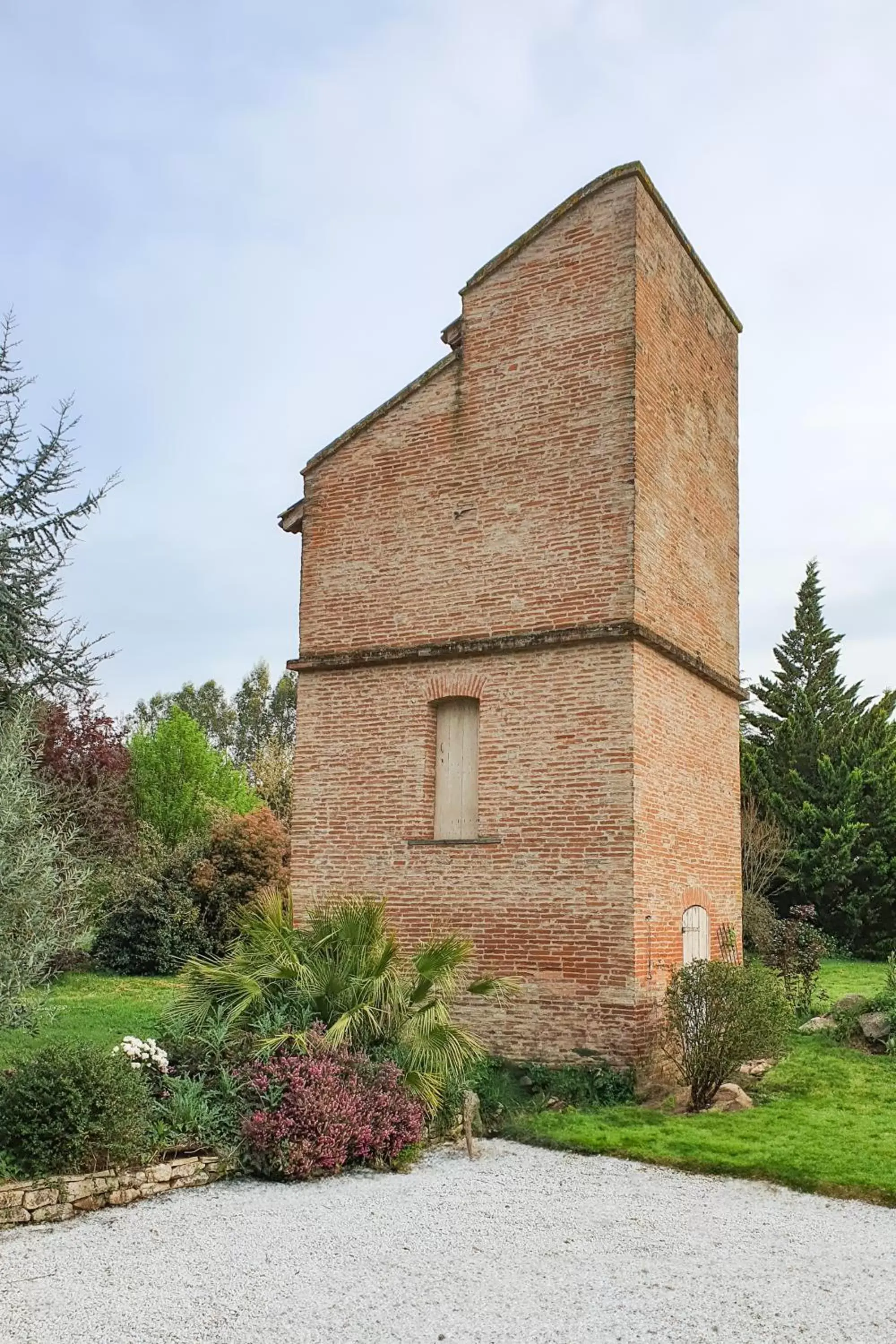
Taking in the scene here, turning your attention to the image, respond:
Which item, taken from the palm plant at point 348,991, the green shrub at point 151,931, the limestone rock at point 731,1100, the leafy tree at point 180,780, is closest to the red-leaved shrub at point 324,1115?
the palm plant at point 348,991

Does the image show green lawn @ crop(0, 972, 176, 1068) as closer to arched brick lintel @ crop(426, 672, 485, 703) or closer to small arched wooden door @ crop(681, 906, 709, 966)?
arched brick lintel @ crop(426, 672, 485, 703)

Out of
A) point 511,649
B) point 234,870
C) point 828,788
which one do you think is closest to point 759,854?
point 828,788

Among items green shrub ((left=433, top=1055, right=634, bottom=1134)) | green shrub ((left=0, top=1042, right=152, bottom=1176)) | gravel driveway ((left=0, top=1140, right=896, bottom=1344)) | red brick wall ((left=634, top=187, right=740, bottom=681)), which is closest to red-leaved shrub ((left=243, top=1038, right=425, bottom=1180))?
gravel driveway ((left=0, top=1140, right=896, bottom=1344))

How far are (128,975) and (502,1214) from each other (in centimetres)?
1578

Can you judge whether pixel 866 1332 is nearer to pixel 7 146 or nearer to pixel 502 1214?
pixel 502 1214

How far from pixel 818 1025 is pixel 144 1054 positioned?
927cm

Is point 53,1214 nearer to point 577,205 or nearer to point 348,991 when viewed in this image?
point 348,991

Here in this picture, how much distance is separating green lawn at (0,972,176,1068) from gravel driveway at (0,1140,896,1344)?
9.53 feet

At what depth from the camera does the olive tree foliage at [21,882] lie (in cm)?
1057

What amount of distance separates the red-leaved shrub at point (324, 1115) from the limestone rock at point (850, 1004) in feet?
24.1

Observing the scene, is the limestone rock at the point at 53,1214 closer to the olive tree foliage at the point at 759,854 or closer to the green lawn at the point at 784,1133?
the green lawn at the point at 784,1133

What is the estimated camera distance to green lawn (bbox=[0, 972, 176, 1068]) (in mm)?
13242

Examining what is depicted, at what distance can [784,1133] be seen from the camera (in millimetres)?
10219

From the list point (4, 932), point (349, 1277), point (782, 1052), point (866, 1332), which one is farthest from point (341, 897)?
point (866, 1332)
